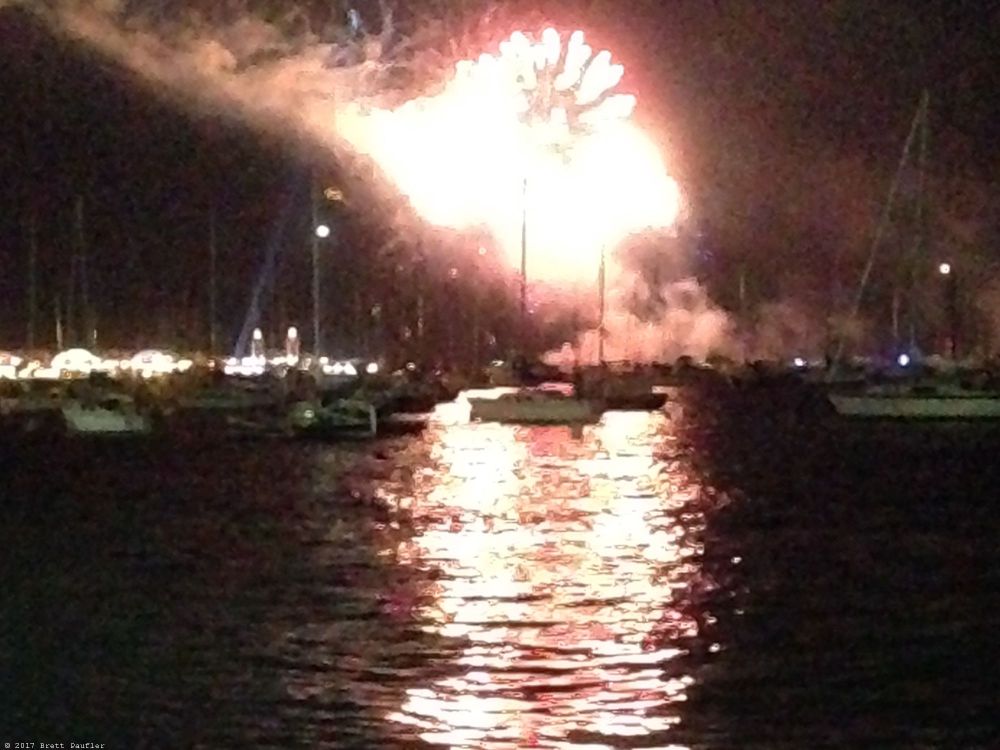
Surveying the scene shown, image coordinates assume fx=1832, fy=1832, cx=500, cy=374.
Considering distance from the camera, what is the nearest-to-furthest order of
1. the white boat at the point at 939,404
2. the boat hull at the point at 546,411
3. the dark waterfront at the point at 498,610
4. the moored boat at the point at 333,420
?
the dark waterfront at the point at 498,610, the moored boat at the point at 333,420, the boat hull at the point at 546,411, the white boat at the point at 939,404

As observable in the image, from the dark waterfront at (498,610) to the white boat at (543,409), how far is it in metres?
26.0

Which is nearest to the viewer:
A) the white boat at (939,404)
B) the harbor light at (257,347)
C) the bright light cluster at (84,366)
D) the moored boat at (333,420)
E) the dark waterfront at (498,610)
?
the dark waterfront at (498,610)

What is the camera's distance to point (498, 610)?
74.7 feet

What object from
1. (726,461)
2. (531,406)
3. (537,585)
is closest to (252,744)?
(537,585)

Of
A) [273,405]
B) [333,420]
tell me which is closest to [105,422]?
[333,420]

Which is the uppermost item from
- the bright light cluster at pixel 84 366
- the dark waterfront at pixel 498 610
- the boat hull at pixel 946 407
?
the bright light cluster at pixel 84 366

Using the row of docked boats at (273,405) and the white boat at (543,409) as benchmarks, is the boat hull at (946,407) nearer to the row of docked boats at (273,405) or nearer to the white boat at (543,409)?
the row of docked boats at (273,405)

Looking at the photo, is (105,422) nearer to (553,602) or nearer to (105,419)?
(105,419)

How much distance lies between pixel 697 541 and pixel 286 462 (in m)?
22.1

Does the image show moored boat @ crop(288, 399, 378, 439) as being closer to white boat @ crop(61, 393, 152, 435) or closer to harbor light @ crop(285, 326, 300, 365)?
white boat @ crop(61, 393, 152, 435)

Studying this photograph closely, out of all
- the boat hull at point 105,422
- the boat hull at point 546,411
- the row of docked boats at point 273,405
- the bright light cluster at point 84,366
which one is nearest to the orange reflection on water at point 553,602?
the row of docked boats at point 273,405

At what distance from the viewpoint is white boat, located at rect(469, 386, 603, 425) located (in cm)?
7200

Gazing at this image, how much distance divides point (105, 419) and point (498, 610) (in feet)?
144

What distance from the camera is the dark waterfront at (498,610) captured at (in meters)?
16.7
